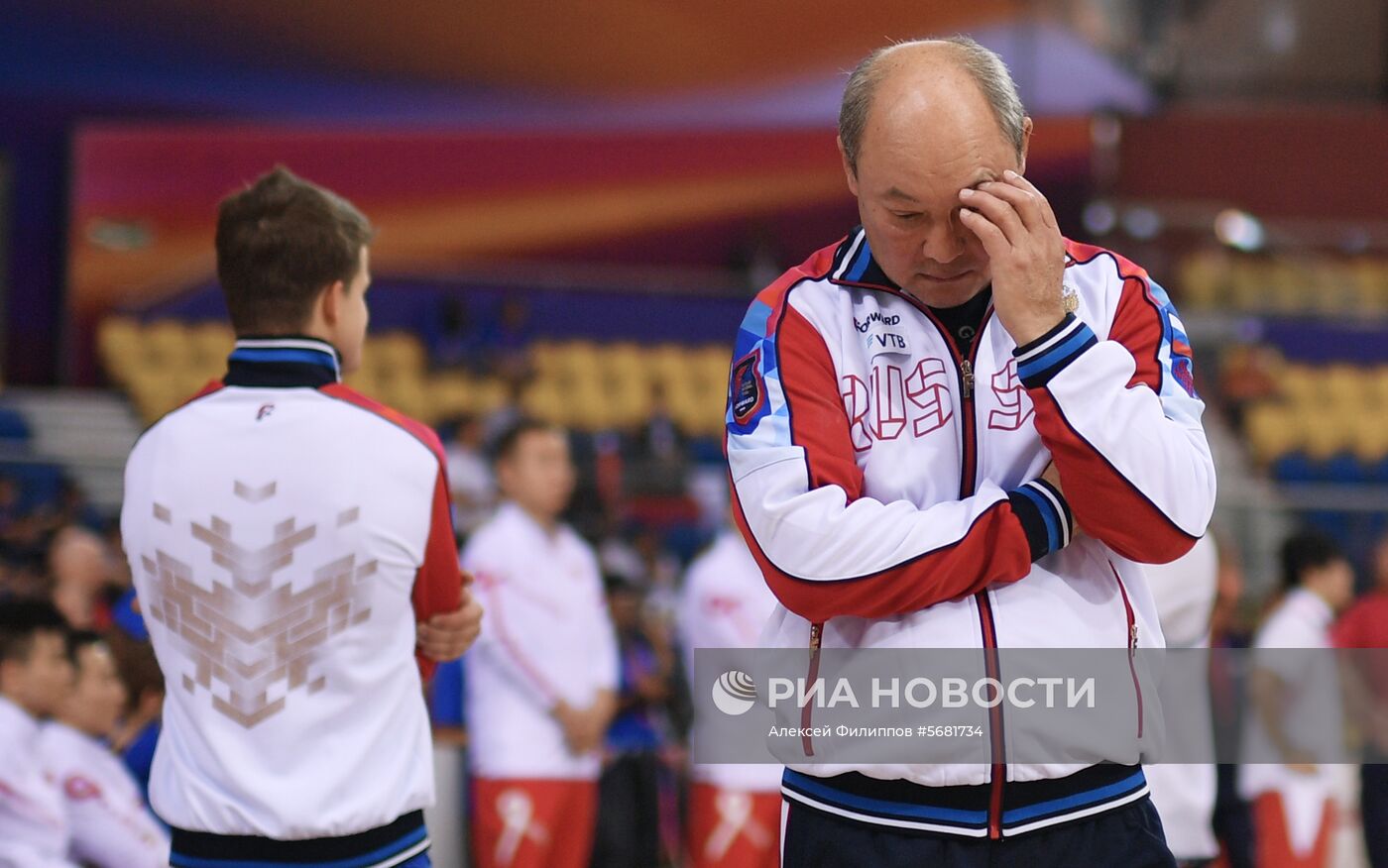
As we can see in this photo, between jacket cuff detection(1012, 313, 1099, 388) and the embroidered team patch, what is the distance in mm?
351

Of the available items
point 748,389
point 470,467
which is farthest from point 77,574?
point 470,467

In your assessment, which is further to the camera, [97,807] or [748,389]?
[97,807]

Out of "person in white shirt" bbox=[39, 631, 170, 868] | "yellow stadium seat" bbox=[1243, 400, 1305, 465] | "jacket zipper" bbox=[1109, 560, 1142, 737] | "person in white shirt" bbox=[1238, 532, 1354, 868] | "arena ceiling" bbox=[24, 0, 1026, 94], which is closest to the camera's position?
"jacket zipper" bbox=[1109, 560, 1142, 737]

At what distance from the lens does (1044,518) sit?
1782mm

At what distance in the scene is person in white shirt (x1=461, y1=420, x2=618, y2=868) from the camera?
18.7 ft

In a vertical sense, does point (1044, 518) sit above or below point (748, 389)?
below

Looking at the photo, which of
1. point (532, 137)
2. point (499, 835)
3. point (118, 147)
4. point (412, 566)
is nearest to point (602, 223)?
point (532, 137)

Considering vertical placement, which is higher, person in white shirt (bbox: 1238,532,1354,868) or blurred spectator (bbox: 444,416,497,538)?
blurred spectator (bbox: 444,416,497,538)

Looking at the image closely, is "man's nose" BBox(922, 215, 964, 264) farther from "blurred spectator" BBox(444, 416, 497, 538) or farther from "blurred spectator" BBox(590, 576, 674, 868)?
"blurred spectator" BBox(444, 416, 497, 538)

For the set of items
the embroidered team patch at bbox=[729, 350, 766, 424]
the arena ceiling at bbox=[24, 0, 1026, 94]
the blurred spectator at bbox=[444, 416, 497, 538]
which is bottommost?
the embroidered team patch at bbox=[729, 350, 766, 424]

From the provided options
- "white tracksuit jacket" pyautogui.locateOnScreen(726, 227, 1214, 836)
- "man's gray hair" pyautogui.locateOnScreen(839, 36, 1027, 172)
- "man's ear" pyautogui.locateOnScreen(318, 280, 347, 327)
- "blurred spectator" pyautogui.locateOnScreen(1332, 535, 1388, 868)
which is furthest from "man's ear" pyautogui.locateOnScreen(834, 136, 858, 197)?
"blurred spectator" pyautogui.locateOnScreen(1332, 535, 1388, 868)

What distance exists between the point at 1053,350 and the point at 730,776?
15.4 feet

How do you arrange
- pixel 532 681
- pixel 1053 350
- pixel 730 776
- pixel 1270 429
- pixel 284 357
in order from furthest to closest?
1. pixel 1270 429
2. pixel 730 776
3. pixel 532 681
4. pixel 284 357
5. pixel 1053 350

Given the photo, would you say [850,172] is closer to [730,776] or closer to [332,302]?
[332,302]
